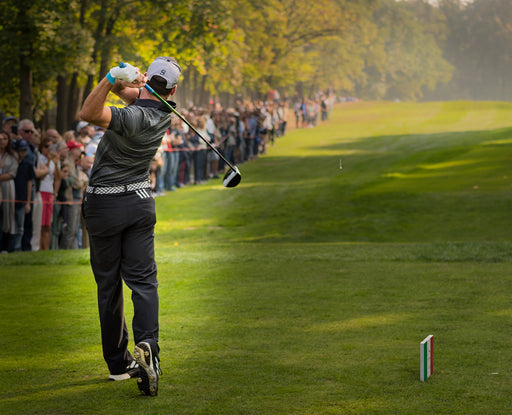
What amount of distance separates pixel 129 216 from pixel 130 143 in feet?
1.60

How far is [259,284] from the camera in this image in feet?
33.1

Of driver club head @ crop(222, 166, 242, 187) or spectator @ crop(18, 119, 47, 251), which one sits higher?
driver club head @ crop(222, 166, 242, 187)

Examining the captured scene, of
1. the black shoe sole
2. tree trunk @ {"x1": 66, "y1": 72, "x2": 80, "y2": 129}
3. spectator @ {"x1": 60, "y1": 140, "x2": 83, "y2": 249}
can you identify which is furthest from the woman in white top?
tree trunk @ {"x1": 66, "y1": 72, "x2": 80, "y2": 129}

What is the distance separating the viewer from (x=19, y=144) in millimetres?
15102

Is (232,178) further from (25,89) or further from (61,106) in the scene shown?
(61,106)

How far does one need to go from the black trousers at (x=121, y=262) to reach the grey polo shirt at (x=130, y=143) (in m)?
0.12

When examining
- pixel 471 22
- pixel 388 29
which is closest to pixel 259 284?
pixel 388 29

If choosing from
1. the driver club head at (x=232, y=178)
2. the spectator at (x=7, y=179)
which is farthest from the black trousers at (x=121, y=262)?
the spectator at (x=7, y=179)

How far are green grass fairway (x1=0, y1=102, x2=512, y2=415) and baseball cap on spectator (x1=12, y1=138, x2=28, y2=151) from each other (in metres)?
2.46

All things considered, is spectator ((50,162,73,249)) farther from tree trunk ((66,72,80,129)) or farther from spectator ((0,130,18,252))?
tree trunk ((66,72,80,129))

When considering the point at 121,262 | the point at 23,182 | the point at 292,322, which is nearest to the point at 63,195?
the point at 23,182

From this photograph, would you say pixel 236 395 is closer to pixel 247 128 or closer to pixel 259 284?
pixel 259 284

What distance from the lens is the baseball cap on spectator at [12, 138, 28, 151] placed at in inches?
591

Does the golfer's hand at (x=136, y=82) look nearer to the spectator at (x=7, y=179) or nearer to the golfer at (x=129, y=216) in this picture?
the golfer at (x=129, y=216)
